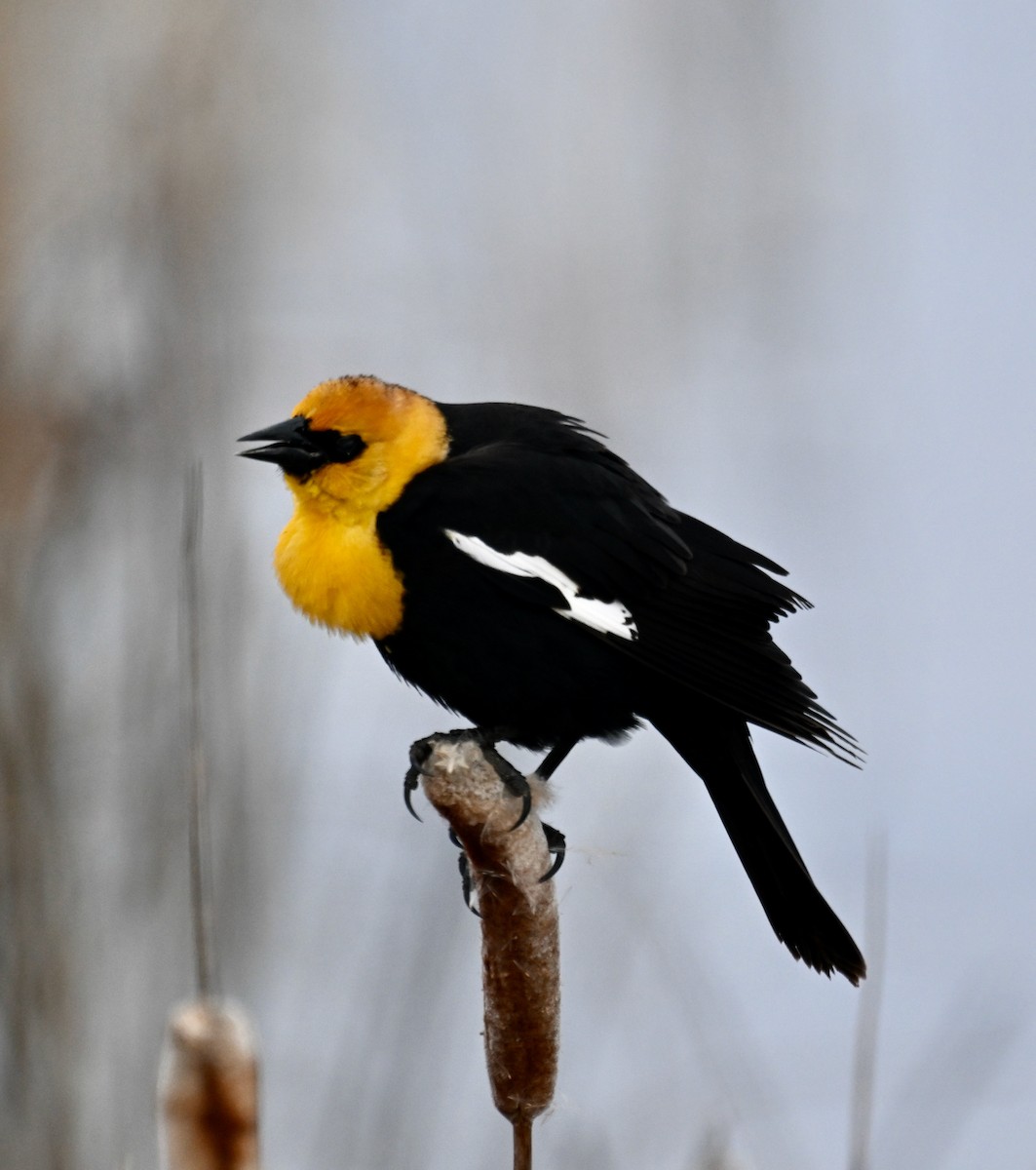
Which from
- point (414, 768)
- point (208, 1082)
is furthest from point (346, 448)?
point (208, 1082)

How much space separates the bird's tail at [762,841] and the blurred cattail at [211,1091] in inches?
55.9

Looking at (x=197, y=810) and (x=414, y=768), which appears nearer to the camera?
(x=197, y=810)

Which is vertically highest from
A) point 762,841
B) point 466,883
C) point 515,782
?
point 515,782

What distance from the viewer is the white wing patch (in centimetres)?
209

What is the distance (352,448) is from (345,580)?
20 centimetres

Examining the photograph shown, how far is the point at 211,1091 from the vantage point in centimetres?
81

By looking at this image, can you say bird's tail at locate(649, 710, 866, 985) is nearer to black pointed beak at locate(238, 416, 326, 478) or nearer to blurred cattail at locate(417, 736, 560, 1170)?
black pointed beak at locate(238, 416, 326, 478)

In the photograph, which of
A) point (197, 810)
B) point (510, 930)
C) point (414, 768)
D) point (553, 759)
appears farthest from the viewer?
point (553, 759)

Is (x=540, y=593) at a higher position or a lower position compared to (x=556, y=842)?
higher

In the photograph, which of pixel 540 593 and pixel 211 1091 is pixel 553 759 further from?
pixel 211 1091

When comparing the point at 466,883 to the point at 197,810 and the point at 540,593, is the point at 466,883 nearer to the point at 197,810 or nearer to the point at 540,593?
the point at 540,593

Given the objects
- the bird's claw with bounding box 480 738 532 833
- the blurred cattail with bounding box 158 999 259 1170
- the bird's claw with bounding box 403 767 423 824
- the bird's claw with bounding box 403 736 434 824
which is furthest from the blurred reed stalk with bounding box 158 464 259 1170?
the bird's claw with bounding box 403 767 423 824

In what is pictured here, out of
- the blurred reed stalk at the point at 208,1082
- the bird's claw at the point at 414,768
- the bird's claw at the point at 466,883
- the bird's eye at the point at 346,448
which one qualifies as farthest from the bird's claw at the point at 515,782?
the blurred reed stalk at the point at 208,1082

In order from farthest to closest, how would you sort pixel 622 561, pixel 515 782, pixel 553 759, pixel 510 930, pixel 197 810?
pixel 553 759
pixel 622 561
pixel 515 782
pixel 510 930
pixel 197 810
